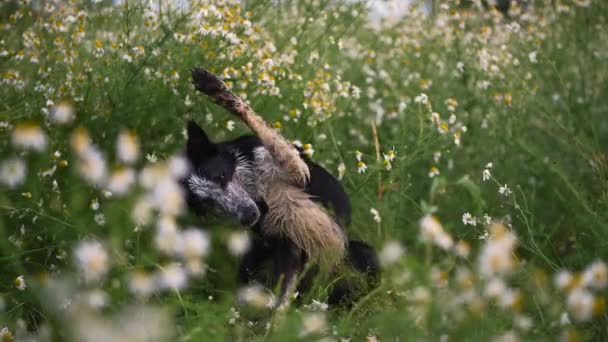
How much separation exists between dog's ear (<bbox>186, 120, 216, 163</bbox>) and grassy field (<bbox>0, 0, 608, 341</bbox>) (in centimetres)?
24

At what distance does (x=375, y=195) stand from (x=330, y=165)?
468 millimetres

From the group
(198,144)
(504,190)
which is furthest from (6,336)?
(504,190)

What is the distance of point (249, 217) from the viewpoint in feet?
8.95

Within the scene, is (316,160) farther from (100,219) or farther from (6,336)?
(6,336)

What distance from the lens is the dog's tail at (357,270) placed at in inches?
119

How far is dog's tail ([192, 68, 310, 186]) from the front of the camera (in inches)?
113

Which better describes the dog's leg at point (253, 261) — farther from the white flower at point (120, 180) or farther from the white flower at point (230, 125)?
the white flower at point (120, 180)

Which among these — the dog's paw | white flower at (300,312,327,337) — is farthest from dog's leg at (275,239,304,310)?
white flower at (300,312,327,337)

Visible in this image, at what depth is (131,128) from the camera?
397 centimetres

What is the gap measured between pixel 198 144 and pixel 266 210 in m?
0.43

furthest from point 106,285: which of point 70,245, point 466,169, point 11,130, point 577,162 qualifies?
point 577,162

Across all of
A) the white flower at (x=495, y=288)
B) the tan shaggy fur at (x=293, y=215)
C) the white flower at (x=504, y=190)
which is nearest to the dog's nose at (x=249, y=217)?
the tan shaggy fur at (x=293, y=215)

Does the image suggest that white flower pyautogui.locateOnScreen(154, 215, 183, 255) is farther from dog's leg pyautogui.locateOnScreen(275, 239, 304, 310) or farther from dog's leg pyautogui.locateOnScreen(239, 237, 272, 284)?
dog's leg pyautogui.locateOnScreen(239, 237, 272, 284)

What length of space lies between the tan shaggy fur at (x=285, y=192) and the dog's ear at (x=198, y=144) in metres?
0.17
